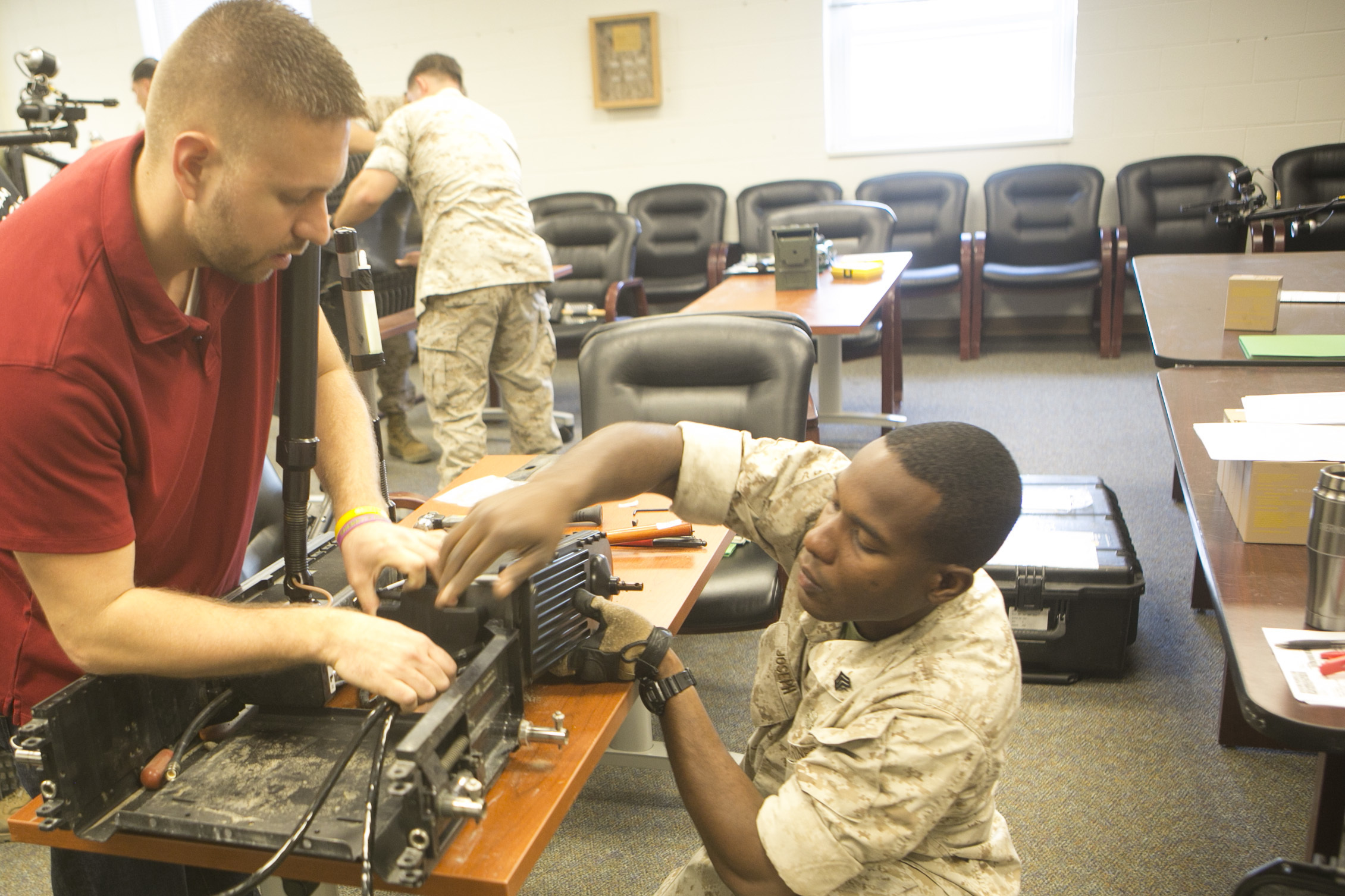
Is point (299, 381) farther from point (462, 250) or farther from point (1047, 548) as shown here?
point (462, 250)

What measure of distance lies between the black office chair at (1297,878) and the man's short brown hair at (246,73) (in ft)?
5.27

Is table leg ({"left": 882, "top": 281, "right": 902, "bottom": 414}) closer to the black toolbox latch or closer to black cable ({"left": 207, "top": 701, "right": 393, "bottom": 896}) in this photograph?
the black toolbox latch

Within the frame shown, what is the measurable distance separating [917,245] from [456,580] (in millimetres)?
5107

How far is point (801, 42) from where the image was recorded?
5793 millimetres

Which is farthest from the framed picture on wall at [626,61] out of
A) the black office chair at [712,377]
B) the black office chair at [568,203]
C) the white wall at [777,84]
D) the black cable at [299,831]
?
the black cable at [299,831]

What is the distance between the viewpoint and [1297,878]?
4.69ft

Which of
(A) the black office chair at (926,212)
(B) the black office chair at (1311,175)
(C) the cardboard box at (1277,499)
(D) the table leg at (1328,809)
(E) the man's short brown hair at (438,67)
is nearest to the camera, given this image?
(C) the cardboard box at (1277,499)

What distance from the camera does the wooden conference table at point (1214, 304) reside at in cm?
224

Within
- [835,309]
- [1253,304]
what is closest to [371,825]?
[1253,304]

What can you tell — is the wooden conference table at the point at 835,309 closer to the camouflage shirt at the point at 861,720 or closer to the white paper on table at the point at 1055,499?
the white paper on table at the point at 1055,499

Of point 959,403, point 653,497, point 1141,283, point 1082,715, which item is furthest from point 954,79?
point 653,497

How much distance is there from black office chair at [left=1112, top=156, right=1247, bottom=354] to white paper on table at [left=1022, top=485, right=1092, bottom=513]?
9.07 feet

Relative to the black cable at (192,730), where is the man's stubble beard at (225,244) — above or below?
above

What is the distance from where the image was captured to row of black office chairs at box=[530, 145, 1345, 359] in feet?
16.8
